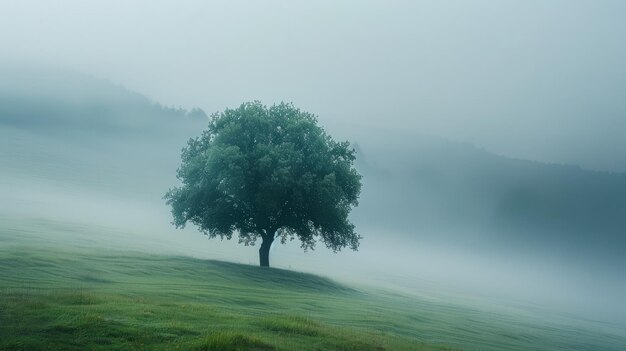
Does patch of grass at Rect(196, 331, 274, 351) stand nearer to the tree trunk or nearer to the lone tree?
the lone tree

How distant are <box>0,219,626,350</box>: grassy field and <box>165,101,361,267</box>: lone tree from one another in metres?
4.97

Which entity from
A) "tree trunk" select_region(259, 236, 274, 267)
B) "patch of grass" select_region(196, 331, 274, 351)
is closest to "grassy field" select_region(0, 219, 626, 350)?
"patch of grass" select_region(196, 331, 274, 351)

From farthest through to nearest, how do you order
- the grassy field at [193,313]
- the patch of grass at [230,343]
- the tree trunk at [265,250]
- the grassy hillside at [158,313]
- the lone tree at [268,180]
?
the tree trunk at [265,250]
the lone tree at [268,180]
the grassy field at [193,313]
the grassy hillside at [158,313]
the patch of grass at [230,343]

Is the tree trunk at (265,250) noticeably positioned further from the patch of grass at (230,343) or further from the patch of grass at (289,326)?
the patch of grass at (230,343)

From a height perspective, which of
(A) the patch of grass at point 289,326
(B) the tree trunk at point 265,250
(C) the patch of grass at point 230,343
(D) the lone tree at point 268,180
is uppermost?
(D) the lone tree at point 268,180

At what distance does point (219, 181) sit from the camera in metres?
64.2

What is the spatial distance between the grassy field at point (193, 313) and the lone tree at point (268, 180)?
16.3 feet

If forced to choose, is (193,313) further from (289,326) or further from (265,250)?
(265,250)

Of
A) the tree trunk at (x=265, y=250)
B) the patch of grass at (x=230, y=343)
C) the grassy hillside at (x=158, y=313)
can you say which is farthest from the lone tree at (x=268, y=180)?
the patch of grass at (x=230, y=343)

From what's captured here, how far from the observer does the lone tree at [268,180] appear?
6341cm

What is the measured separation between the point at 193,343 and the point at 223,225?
4428 cm

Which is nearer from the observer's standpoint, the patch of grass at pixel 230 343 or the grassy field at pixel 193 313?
the patch of grass at pixel 230 343

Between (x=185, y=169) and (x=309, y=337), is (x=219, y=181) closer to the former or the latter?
(x=185, y=169)

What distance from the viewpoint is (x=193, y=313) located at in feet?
91.6
